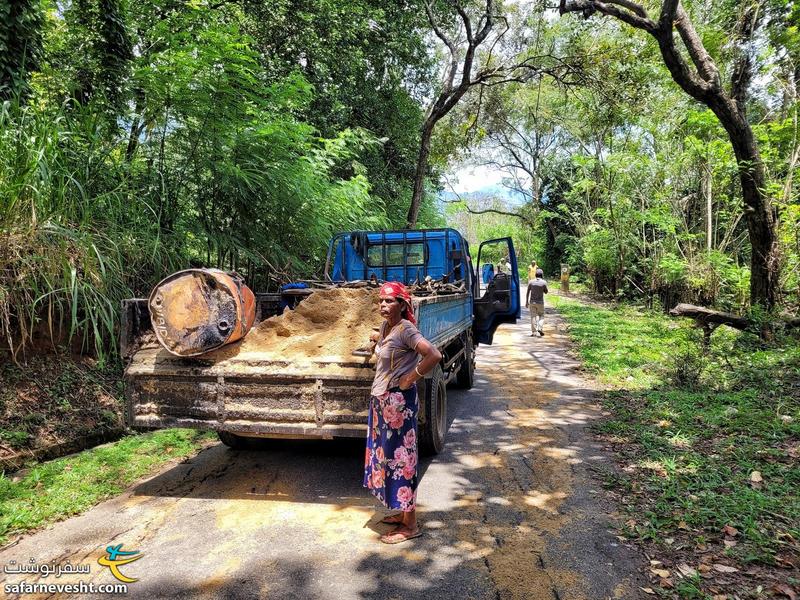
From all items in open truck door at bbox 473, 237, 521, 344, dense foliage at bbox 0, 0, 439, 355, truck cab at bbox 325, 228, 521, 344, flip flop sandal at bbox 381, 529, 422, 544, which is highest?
dense foliage at bbox 0, 0, 439, 355

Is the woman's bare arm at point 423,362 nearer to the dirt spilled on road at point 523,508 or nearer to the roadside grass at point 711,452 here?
the dirt spilled on road at point 523,508

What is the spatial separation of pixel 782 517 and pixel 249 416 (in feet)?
12.1

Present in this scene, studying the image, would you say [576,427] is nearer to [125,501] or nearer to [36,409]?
[125,501]

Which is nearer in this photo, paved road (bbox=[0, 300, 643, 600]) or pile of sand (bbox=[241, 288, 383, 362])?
paved road (bbox=[0, 300, 643, 600])

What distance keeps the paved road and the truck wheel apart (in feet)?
0.26

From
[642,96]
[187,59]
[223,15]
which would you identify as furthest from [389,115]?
[187,59]

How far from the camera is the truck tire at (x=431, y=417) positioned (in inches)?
173

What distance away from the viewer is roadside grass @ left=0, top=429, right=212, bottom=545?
11.4ft

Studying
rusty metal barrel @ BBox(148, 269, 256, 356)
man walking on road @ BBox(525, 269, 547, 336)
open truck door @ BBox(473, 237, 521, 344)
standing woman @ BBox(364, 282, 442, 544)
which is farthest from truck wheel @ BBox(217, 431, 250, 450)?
man walking on road @ BBox(525, 269, 547, 336)

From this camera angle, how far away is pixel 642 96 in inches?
475

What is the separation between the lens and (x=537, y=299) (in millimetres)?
12242

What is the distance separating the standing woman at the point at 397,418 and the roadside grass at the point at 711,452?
147 centimetres

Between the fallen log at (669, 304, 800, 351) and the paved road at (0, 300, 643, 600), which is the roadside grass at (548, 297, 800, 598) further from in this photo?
the paved road at (0, 300, 643, 600)

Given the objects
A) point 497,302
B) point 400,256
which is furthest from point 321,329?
point 497,302
